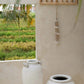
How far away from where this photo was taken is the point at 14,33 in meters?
4.34

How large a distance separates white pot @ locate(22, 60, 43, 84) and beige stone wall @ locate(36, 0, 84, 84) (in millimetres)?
664

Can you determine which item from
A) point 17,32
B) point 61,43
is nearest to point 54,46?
point 61,43

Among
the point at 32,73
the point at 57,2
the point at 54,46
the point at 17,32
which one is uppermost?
the point at 57,2

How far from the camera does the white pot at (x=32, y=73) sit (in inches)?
138

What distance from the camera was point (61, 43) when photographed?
4211mm

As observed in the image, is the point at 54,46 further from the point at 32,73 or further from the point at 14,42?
the point at 32,73

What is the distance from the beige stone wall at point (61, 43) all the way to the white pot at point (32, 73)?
2.18ft

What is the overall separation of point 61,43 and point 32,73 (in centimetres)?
98

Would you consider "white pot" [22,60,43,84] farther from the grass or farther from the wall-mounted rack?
the wall-mounted rack

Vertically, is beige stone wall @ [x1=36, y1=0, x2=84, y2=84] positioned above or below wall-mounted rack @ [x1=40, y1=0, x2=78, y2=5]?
below

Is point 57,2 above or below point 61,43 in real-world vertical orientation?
above

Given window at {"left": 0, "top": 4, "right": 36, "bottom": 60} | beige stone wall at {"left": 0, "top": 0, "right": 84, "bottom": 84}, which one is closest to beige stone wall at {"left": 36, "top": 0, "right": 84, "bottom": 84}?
beige stone wall at {"left": 0, "top": 0, "right": 84, "bottom": 84}

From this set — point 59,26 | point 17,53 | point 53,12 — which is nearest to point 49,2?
point 53,12

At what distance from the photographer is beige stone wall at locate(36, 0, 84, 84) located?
4133 mm
